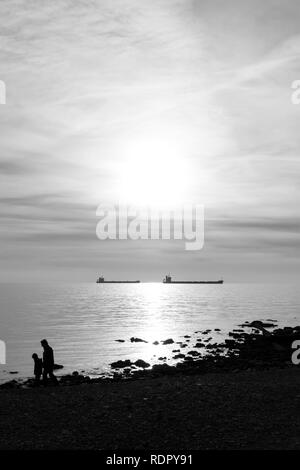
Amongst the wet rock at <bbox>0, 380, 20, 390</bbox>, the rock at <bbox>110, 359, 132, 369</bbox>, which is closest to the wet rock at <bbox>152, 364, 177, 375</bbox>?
the rock at <bbox>110, 359, 132, 369</bbox>

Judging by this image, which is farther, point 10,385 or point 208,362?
point 208,362

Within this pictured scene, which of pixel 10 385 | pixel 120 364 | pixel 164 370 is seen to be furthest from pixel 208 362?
pixel 10 385

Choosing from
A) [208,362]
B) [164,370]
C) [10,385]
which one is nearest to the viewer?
[10,385]

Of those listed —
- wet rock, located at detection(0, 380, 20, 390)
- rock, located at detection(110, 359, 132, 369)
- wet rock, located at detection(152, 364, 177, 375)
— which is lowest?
wet rock, located at detection(0, 380, 20, 390)

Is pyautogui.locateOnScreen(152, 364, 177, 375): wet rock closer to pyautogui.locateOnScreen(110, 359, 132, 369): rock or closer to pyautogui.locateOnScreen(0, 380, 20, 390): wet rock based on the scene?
pyautogui.locateOnScreen(110, 359, 132, 369): rock

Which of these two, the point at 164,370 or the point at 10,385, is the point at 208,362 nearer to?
the point at 164,370

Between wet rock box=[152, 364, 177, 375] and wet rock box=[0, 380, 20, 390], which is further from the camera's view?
wet rock box=[152, 364, 177, 375]

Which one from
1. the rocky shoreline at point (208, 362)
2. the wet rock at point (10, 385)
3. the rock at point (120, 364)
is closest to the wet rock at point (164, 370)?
the rocky shoreline at point (208, 362)

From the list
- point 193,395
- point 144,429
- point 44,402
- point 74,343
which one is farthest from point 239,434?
point 74,343

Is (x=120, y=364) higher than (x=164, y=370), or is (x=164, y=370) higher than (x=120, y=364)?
(x=164, y=370)

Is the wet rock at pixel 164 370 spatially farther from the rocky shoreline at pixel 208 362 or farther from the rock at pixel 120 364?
the rock at pixel 120 364

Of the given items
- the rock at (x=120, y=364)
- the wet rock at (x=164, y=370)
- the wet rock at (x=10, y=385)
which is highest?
the wet rock at (x=164, y=370)
